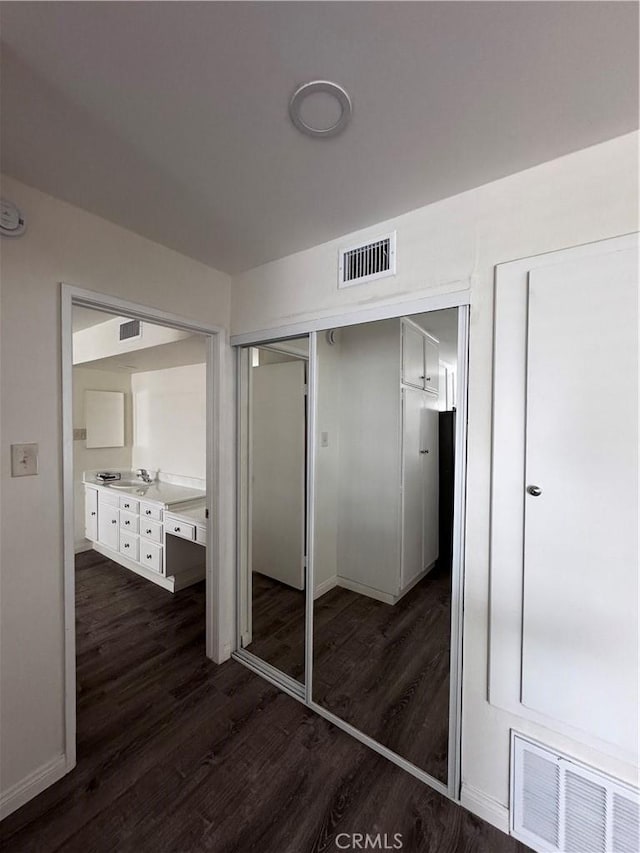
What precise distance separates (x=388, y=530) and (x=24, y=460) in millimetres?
1757

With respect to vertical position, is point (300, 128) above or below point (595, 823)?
above

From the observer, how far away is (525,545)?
1232 mm

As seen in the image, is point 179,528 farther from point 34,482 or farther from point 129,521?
point 34,482

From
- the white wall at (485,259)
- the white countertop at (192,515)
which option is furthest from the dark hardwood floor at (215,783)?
the white countertop at (192,515)

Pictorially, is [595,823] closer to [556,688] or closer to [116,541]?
[556,688]

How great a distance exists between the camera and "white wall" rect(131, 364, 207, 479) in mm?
3770

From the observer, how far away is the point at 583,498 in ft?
3.73

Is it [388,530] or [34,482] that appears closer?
[34,482]

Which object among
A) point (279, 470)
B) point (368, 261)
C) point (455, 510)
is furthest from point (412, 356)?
point (279, 470)

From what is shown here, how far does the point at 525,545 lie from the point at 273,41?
1.65 meters

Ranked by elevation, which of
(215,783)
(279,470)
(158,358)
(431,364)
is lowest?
(215,783)

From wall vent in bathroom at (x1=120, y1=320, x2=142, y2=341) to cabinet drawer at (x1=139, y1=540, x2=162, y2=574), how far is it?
189 centimetres

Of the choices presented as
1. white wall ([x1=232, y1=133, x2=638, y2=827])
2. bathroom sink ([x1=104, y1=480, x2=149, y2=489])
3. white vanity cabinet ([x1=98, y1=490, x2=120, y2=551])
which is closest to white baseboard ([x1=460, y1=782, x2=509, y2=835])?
white wall ([x1=232, y1=133, x2=638, y2=827])

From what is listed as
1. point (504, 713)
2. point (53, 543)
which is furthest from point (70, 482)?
point (504, 713)
